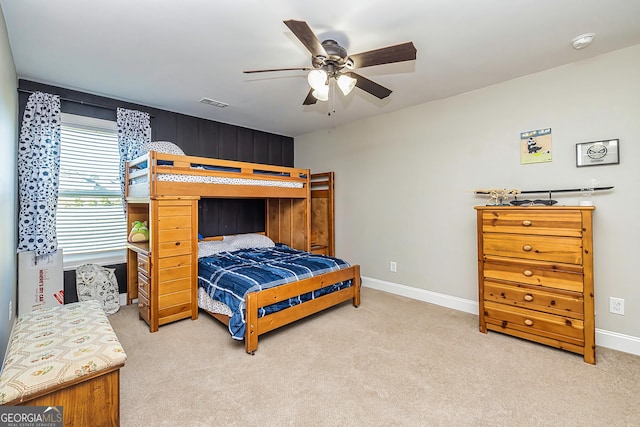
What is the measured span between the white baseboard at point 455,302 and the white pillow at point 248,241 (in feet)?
4.95

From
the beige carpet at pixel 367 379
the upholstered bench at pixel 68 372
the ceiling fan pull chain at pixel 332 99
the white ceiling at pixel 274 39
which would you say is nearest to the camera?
the upholstered bench at pixel 68 372

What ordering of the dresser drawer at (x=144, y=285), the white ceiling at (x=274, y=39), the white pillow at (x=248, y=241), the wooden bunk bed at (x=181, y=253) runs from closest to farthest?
the white ceiling at (x=274, y=39) < the wooden bunk bed at (x=181, y=253) < the dresser drawer at (x=144, y=285) < the white pillow at (x=248, y=241)

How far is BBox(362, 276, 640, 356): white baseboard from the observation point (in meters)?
2.34

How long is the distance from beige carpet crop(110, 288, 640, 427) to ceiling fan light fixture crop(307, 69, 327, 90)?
2.04 meters

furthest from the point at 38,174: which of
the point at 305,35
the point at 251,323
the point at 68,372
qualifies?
the point at 305,35

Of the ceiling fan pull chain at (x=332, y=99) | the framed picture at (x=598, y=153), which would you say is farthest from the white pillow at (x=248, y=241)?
the framed picture at (x=598, y=153)

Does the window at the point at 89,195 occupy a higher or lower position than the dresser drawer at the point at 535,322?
higher

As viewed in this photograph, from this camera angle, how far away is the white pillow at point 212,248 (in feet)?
11.8

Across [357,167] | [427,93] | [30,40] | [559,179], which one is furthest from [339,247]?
[30,40]

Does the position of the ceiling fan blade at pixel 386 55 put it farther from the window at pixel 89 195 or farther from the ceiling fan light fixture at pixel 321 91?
the window at pixel 89 195

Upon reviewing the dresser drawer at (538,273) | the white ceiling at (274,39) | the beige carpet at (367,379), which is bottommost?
the beige carpet at (367,379)

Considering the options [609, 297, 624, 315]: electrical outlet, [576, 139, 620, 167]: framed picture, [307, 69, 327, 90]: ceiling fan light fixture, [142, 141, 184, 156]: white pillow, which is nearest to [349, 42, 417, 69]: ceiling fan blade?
[307, 69, 327, 90]: ceiling fan light fixture

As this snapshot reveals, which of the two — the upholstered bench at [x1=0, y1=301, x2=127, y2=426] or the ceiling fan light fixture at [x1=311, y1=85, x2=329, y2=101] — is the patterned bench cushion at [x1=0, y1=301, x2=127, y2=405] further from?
the ceiling fan light fixture at [x1=311, y1=85, x2=329, y2=101]

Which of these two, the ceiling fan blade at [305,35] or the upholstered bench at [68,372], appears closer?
the upholstered bench at [68,372]
